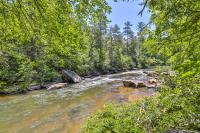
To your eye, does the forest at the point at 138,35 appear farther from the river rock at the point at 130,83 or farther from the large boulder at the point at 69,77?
the large boulder at the point at 69,77

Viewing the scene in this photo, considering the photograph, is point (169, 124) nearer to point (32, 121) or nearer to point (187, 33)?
point (187, 33)

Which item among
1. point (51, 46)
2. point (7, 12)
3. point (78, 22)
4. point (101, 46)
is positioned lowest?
point (51, 46)

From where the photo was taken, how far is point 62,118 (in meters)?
13.7

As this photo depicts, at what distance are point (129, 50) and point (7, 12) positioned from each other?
6494 centimetres

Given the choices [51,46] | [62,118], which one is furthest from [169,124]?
[62,118]

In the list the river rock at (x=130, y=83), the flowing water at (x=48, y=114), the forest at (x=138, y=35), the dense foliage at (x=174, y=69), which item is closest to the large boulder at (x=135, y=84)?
the river rock at (x=130, y=83)

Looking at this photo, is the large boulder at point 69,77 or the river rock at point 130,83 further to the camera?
the large boulder at point 69,77

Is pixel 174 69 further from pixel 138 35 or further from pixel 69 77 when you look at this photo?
pixel 69 77

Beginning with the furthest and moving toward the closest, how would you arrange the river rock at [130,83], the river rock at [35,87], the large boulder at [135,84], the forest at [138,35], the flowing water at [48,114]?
the river rock at [35,87]
the river rock at [130,83]
the large boulder at [135,84]
the flowing water at [48,114]
the forest at [138,35]

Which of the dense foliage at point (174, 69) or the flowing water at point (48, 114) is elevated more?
the dense foliage at point (174, 69)

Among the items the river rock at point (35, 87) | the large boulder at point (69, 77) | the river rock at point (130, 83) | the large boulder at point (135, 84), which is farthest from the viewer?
the large boulder at point (69, 77)

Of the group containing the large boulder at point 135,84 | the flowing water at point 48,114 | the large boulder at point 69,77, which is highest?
the large boulder at point 69,77

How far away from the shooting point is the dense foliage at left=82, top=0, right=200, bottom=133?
409 centimetres

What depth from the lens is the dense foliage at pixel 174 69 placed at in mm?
4094
